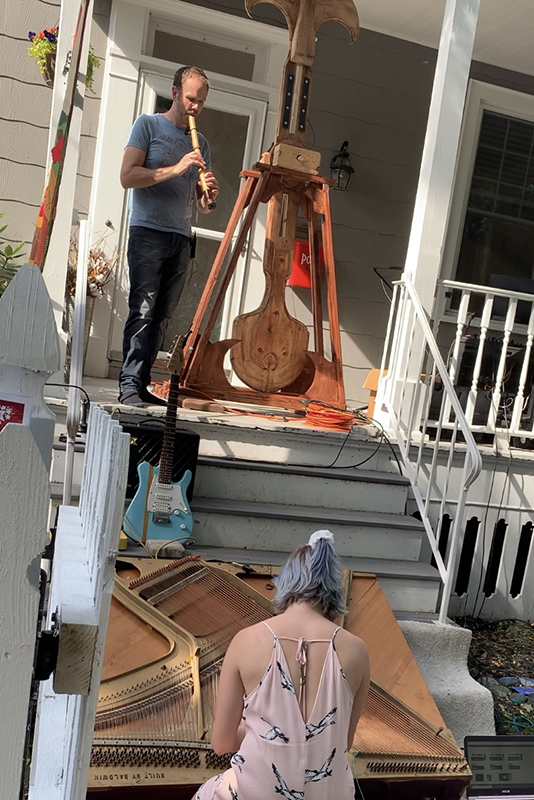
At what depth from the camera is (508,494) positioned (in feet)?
14.5

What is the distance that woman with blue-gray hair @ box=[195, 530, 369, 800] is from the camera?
1749 mm

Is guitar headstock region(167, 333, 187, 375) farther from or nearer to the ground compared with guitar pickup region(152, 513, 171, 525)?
farther from the ground

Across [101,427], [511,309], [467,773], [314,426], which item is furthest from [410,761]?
[511,309]

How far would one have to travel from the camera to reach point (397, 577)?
355cm

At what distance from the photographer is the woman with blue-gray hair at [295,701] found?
1749 mm

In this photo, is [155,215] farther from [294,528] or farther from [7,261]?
[294,528]

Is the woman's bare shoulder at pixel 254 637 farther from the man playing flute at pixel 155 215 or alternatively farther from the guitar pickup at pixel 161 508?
the man playing flute at pixel 155 215

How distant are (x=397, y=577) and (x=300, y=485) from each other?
2.33 ft

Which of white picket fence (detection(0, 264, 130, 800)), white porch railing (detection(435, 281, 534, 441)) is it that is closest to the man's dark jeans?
white porch railing (detection(435, 281, 534, 441))

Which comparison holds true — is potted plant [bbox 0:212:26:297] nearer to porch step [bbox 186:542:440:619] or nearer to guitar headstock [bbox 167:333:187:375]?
guitar headstock [bbox 167:333:187:375]

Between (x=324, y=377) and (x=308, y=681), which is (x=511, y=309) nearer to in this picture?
(x=324, y=377)

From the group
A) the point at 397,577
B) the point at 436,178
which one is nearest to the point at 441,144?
the point at 436,178

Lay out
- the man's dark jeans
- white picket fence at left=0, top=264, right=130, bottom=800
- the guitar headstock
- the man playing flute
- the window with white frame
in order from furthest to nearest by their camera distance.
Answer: the window with white frame < the man's dark jeans < the man playing flute < the guitar headstock < white picket fence at left=0, top=264, right=130, bottom=800

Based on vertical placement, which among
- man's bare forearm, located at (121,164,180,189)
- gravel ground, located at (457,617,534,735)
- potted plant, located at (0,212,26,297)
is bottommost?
A: gravel ground, located at (457,617,534,735)
